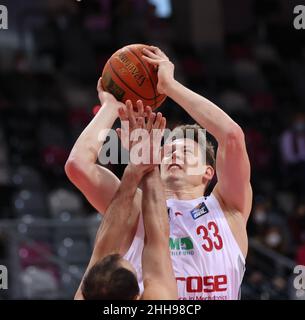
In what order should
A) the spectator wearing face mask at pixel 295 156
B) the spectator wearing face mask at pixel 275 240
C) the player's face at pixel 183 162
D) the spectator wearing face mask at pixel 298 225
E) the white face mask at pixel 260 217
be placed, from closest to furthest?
the player's face at pixel 183 162 → the spectator wearing face mask at pixel 275 240 → the white face mask at pixel 260 217 → the spectator wearing face mask at pixel 298 225 → the spectator wearing face mask at pixel 295 156

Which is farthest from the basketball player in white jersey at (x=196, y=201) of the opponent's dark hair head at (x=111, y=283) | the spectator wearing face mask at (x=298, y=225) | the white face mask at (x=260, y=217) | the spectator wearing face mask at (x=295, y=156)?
the spectator wearing face mask at (x=295, y=156)

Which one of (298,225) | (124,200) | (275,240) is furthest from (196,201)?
(298,225)

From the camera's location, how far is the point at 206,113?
359 centimetres

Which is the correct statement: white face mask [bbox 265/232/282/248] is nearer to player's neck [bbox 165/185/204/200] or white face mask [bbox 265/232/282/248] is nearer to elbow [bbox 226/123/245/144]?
player's neck [bbox 165/185/204/200]

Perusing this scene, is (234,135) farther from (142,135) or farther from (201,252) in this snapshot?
(201,252)

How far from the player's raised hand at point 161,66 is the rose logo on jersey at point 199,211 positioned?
547mm

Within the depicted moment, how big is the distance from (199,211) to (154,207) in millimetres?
328

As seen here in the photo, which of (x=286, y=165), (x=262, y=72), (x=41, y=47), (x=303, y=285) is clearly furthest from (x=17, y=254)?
(x=262, y=72)

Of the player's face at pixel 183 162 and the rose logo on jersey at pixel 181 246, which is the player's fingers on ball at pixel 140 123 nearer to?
the player's face at pixel 183 162

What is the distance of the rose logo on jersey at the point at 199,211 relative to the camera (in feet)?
12.3

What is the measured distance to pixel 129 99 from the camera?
12.4 feet

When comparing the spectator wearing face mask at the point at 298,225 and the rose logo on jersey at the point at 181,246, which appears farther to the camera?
the spectator wearing face mask at the point at 298,225
